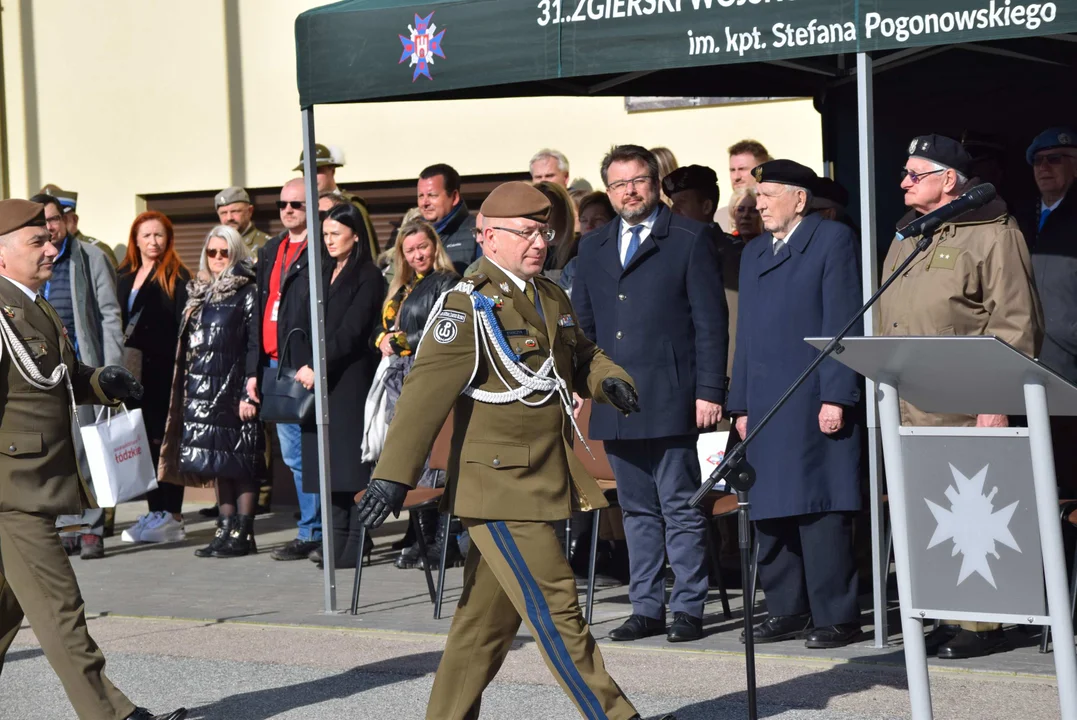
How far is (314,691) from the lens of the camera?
20.7 feet

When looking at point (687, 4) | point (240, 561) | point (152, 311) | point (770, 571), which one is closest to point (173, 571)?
point (240, 561)

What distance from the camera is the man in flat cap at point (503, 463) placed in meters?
4.89

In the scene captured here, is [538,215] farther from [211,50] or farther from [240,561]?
[211,50]

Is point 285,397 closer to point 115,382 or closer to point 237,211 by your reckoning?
point 237,211

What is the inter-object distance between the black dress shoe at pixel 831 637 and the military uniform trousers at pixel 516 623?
1.97m

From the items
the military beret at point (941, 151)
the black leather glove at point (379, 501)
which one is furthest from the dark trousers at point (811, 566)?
the black leather glove at point (379, 501)

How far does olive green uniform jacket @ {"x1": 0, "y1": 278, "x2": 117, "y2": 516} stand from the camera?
219 inches

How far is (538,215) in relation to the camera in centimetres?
507

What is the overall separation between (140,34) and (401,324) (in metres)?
5.78

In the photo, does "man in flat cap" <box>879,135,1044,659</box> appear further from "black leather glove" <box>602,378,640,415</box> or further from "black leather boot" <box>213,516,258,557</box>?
"black leather boot" <box>213,516,258,557</box>

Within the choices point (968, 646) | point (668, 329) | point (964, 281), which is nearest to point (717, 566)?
point (668, 329)

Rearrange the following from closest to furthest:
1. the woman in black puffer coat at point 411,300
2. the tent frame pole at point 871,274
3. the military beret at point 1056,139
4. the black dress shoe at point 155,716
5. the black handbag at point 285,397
Result: the black dress shoe at point 155,716, the tent frame pole at point 871,274, the military beret at point 1056,139, the woman in black puffer coat at point 411,300, the black handbag at point 285,397

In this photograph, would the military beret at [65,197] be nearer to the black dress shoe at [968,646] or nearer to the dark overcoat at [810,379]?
the dark overcoat at [810,379]

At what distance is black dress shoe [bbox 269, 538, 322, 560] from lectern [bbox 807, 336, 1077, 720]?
5591 mm
